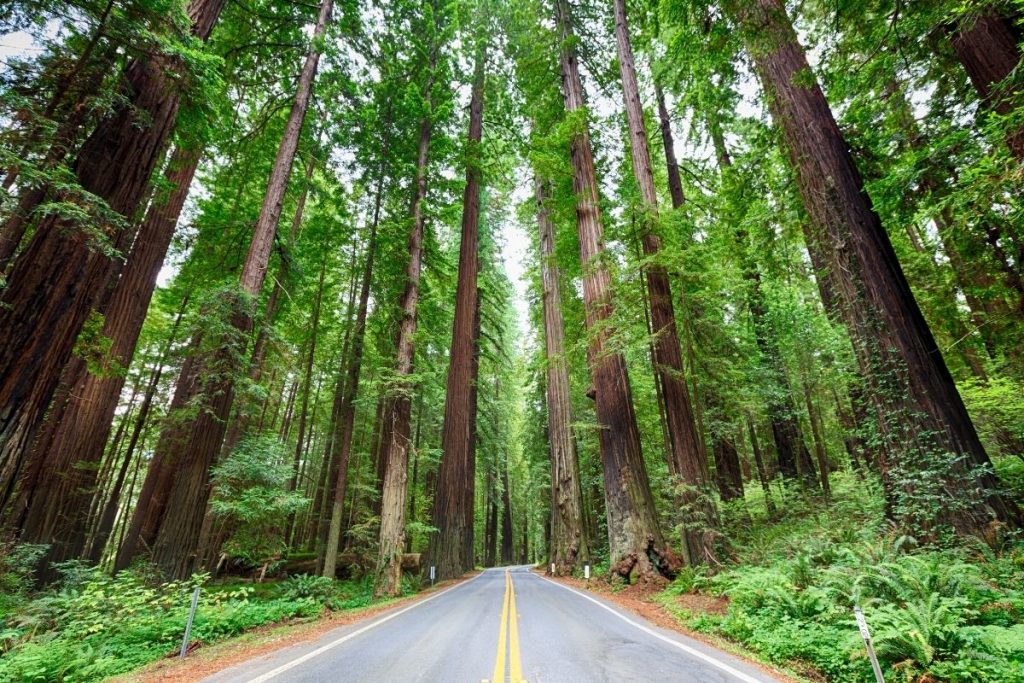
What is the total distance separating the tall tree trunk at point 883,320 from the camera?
5.64 m

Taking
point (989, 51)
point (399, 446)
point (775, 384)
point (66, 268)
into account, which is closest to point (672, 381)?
point (775, 384)

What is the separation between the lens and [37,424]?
4102mm

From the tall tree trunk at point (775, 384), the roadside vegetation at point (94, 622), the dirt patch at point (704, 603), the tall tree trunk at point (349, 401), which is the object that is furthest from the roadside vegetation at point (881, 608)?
the tall tree trunk at point (349, 401)

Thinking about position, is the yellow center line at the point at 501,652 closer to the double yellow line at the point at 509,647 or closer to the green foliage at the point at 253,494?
the double yellow line at the point at 509,647

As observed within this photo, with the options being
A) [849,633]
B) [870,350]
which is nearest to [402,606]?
[849,633]

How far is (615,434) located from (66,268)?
10382 millimetres

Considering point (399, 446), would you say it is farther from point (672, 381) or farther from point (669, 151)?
point (669, 151)

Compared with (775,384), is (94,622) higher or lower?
lower

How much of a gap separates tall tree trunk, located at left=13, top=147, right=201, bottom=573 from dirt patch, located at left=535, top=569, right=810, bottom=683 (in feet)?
31.6

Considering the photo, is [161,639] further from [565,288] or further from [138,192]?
[565,288]

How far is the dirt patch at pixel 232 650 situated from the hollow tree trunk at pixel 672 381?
738cm

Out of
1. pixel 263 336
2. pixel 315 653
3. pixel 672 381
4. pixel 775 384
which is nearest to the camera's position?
pixel 315 653

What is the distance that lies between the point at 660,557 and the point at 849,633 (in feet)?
19.0

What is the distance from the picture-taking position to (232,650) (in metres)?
5.89
